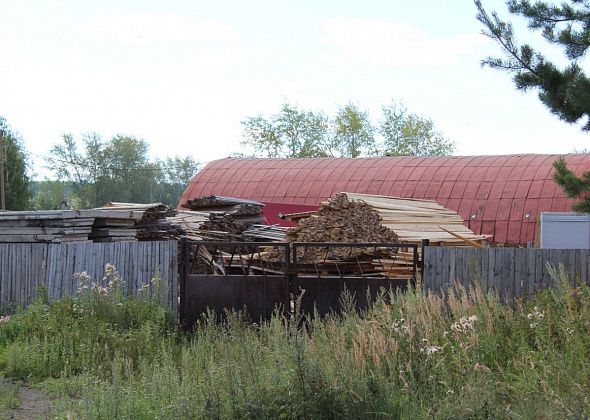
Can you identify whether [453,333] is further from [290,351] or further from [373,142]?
[373,142]

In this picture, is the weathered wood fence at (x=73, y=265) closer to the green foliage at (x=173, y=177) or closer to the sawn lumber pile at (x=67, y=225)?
the sawn lumber pile at (x=67, y=225)

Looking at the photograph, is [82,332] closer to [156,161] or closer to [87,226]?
[87,226]

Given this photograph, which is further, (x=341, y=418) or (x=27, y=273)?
(x=27, y=273)

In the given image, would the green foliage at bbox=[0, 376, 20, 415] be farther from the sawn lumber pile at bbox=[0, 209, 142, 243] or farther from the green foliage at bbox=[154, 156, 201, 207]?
the green foliage at bbox=[154, 156, 201, 207]

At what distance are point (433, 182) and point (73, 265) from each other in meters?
17.8

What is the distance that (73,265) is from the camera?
637 inches

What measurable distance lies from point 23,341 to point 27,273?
13.7ft

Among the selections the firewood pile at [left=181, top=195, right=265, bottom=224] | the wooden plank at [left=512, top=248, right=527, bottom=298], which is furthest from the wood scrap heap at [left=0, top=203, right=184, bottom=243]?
the wooden plank at [left=512, top=248, right=527, bottom=298]

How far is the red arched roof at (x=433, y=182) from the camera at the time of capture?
95.1 feet

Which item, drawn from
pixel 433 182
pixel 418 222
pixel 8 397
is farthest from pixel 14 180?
pixel 8 397

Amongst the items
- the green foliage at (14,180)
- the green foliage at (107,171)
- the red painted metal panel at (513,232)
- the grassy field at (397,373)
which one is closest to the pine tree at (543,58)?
the grassy field at (397,373)

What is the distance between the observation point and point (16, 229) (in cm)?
1927

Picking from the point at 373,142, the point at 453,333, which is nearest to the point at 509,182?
the point at 453,333

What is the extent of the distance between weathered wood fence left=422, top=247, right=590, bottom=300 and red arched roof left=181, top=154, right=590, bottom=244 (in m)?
15.6
